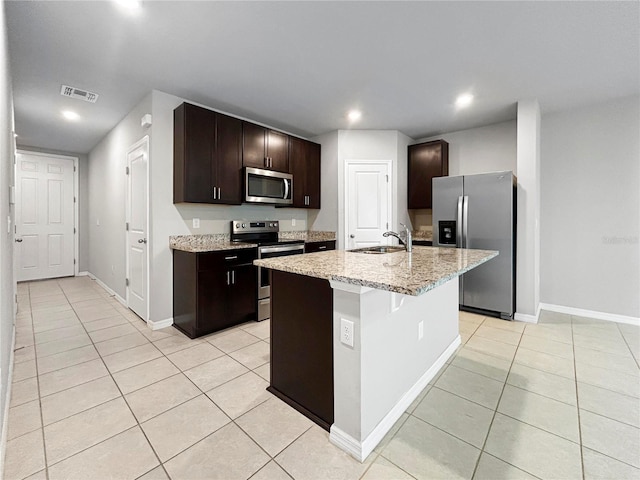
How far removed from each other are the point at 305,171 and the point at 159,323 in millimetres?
2787

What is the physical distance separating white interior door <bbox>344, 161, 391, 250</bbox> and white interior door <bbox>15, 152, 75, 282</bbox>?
554 cm

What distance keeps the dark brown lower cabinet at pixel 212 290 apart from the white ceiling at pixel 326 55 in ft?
5.78

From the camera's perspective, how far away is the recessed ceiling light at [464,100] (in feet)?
10.6

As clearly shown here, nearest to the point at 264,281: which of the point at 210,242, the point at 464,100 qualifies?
the point at 210,242

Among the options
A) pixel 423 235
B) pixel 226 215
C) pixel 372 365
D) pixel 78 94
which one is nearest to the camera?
pixel 372 365

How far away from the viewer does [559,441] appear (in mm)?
1518

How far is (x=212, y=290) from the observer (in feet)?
9.53

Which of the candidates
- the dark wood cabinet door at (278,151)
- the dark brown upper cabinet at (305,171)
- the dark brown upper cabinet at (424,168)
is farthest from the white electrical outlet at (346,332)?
the dark brown upper cabinet at (424,168)

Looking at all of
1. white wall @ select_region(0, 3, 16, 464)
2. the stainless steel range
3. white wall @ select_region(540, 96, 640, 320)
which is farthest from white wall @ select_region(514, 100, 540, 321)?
white wall @ select_region(0, 3, 16, 464)

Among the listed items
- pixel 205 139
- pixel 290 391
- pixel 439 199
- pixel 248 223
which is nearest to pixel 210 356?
pixel 290 391

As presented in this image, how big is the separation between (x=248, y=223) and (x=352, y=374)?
2.87 m

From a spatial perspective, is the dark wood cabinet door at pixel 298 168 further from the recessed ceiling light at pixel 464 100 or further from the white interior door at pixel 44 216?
the white interior door at pixel 44 216

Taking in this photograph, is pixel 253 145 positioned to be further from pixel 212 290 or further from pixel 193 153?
pixel 212 290

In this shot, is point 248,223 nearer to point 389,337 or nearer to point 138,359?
point 138,359
